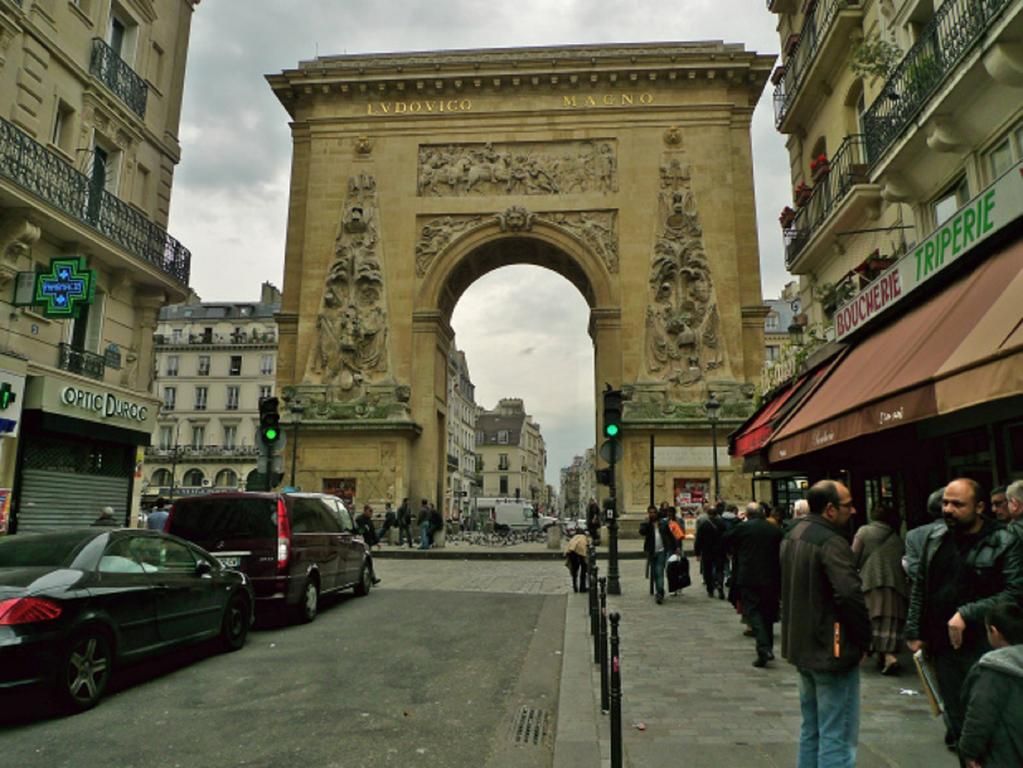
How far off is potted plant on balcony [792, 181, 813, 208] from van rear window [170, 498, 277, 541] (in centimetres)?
1212

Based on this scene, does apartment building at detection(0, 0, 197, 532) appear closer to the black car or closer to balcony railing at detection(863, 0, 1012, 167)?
the black car

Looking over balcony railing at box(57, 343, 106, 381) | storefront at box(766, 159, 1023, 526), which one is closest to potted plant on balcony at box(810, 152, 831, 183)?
storefront at box(766, 159, 1023, 526)

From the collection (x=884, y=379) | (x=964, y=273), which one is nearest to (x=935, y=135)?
(x=964, y=273)

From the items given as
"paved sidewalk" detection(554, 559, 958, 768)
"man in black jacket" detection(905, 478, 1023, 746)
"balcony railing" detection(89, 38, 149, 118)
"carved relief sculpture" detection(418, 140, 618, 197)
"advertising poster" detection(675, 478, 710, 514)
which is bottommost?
"paved sidewalk" detection(554, 559, 958, 768)

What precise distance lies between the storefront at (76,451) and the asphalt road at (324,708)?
737 centimetres

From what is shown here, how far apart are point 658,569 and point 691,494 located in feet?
40.6

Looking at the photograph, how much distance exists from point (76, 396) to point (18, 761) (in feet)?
37.3

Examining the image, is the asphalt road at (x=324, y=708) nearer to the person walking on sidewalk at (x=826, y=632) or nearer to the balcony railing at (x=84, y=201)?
the person walking on sidewalk at (x=826, y=632)

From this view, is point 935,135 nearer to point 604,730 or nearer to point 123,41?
point 604,730

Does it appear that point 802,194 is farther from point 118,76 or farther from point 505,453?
point 505,453

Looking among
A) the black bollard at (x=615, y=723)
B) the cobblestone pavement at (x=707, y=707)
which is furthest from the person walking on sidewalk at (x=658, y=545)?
the black bollard at (x=615, y=723)

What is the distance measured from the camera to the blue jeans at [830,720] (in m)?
3.60

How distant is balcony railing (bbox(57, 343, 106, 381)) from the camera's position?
14.3 meters

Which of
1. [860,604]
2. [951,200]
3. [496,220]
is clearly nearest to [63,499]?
[860,604]
